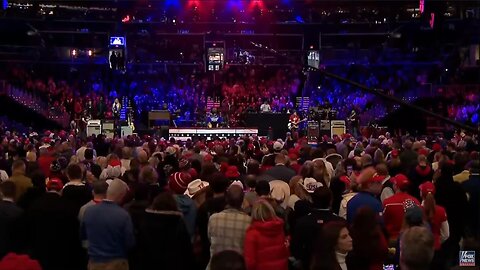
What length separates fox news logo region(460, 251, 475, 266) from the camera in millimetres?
7277

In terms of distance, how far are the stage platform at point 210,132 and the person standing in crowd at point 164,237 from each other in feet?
67.5

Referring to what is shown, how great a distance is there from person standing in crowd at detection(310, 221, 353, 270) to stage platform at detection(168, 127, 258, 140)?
872 inches

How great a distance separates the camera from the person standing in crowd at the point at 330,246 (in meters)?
5.53

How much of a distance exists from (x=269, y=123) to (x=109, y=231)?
22.6 meters

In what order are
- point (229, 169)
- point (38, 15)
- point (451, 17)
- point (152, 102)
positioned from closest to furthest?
point (229, 169) < point (451, 17) < point (152, 102) < point (38, 15)

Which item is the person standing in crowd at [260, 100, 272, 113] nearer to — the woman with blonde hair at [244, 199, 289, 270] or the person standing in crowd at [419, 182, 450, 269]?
the person standing in crowd at [419, 182, 450, 269]

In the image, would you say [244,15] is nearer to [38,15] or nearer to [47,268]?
[38,15]

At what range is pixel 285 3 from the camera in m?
41.0

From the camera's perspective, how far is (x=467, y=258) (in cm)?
746

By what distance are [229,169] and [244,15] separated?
3139cm

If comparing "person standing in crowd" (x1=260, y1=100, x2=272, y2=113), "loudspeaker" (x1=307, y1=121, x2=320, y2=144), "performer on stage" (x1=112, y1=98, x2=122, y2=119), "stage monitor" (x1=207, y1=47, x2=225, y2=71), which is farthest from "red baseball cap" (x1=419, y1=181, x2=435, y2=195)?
"stage monitor" (x1=207, y1=47, x2=225, y2=71)

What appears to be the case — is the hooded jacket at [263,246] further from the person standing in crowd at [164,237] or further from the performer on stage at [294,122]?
the performer on stage at [294,122]

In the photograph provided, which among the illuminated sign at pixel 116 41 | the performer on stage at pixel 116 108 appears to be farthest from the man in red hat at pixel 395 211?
the illuminated sign at pixel 116 41

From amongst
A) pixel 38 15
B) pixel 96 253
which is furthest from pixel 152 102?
pixel 96 253
